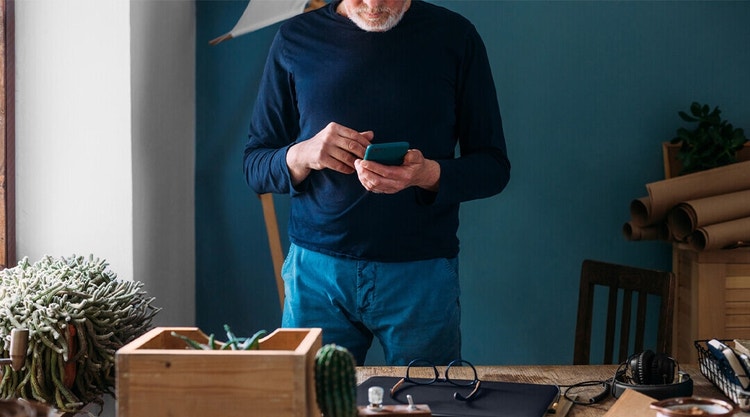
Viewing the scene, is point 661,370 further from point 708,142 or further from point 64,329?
point 708,142

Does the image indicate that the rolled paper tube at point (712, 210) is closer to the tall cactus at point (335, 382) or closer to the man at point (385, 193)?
the man at point (385, 193)

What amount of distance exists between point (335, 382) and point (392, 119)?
3.32 feet

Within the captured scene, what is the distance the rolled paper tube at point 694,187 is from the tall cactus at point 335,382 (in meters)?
2.15

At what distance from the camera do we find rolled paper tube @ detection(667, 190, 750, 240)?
9.96 feet

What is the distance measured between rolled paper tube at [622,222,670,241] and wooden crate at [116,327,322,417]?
226cm

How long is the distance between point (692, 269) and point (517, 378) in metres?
→ 1.72

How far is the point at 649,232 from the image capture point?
323 centimetres

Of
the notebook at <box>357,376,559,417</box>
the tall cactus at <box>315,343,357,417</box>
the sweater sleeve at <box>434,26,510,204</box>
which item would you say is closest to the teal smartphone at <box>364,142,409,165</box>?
the sweater sleeve at <box>434,26,510,204</box>

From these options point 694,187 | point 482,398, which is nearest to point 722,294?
point 694,187

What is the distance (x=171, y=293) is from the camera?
304 centimetres

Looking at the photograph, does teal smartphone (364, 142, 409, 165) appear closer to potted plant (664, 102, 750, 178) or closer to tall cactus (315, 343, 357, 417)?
tall cactus (315, 343, 357, 417)

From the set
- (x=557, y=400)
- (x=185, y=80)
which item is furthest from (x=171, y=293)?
(x=557, y=400)

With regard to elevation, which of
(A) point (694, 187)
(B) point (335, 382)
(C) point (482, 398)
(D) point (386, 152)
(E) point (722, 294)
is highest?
(D) point (386, 152)

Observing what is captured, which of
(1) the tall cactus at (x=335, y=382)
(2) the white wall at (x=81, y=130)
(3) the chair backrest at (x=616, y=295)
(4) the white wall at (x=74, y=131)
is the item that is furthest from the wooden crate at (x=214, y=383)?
(3) the chair backrest at (x=616, y=295)
